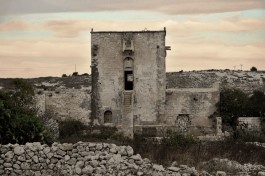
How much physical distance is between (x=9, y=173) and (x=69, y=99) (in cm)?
2563

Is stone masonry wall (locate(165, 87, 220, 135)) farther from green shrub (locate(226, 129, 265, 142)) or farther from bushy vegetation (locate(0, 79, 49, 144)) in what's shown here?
bushy vegetation (locate(0, 79, 49, 144))

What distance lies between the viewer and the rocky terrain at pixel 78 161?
15852 millimetres

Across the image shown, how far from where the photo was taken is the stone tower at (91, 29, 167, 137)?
134ft

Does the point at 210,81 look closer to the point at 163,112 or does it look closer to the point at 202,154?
the point at 163,112

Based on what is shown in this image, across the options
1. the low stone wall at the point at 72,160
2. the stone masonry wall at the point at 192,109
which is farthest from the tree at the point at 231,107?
the low stone wall at the point at 72,160

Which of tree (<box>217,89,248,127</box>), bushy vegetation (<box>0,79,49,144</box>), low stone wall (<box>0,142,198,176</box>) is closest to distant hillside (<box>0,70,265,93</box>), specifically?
tree (<box>217,89,248,127</box>)

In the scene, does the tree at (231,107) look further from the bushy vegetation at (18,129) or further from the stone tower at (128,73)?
the bushy vegetation at (18,129)

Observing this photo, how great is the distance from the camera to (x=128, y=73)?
41750 mm

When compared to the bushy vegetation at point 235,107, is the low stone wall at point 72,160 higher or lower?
lower

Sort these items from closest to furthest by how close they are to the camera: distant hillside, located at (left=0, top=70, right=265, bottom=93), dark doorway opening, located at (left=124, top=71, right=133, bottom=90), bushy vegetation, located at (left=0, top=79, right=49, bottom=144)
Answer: bushy vegetation, located at (left=0, top=79, right=49, bottom=144), dark doorway opening, located at (left=124, top=71, right=133, bottom=90), distant hillside, located at (left=0, top=70, right=265, bottom=93)

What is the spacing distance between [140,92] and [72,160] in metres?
25.4

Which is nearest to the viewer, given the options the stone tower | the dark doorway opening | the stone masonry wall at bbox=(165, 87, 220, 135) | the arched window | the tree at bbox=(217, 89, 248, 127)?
the tree at bbox=(217, 89, 248, 127)

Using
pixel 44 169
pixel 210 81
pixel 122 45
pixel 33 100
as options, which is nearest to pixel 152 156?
pixel 44 169

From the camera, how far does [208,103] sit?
134 feet
